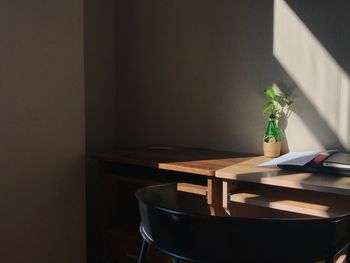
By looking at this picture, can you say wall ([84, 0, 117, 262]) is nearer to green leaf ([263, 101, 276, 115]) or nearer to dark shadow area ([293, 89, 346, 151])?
green leaf ([263, 101, 276, 115])

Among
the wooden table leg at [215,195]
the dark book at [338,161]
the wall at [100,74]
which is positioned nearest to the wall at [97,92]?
the wall at [100,74]

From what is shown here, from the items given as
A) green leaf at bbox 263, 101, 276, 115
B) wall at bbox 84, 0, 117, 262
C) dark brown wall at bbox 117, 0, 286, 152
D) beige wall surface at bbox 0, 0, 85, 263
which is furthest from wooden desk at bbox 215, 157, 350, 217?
wall at bbox 84, 0, 117, 262

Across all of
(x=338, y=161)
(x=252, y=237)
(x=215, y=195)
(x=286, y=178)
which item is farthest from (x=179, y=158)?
(x=252, y=237)

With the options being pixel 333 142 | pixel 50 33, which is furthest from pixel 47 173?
pixel 333 142

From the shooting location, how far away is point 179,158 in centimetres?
Answer: 199

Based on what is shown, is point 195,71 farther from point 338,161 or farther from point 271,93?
point 338,161

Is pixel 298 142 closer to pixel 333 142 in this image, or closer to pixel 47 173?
pixel 333 142

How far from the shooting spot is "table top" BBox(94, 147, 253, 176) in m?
1.78

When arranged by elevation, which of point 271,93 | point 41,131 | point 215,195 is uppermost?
point 271,93

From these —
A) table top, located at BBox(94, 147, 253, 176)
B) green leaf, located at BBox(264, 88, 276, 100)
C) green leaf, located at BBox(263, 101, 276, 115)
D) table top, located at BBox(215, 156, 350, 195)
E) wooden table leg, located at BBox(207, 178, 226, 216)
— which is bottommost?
wooden table leg, located at BBox(207, 178, 226, 216)

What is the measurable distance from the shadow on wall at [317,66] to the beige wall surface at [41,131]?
3.16ft

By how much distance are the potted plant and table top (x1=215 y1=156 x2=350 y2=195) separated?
0.72ft

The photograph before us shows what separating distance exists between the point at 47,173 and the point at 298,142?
1.17m

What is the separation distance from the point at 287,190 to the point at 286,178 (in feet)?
0.59
